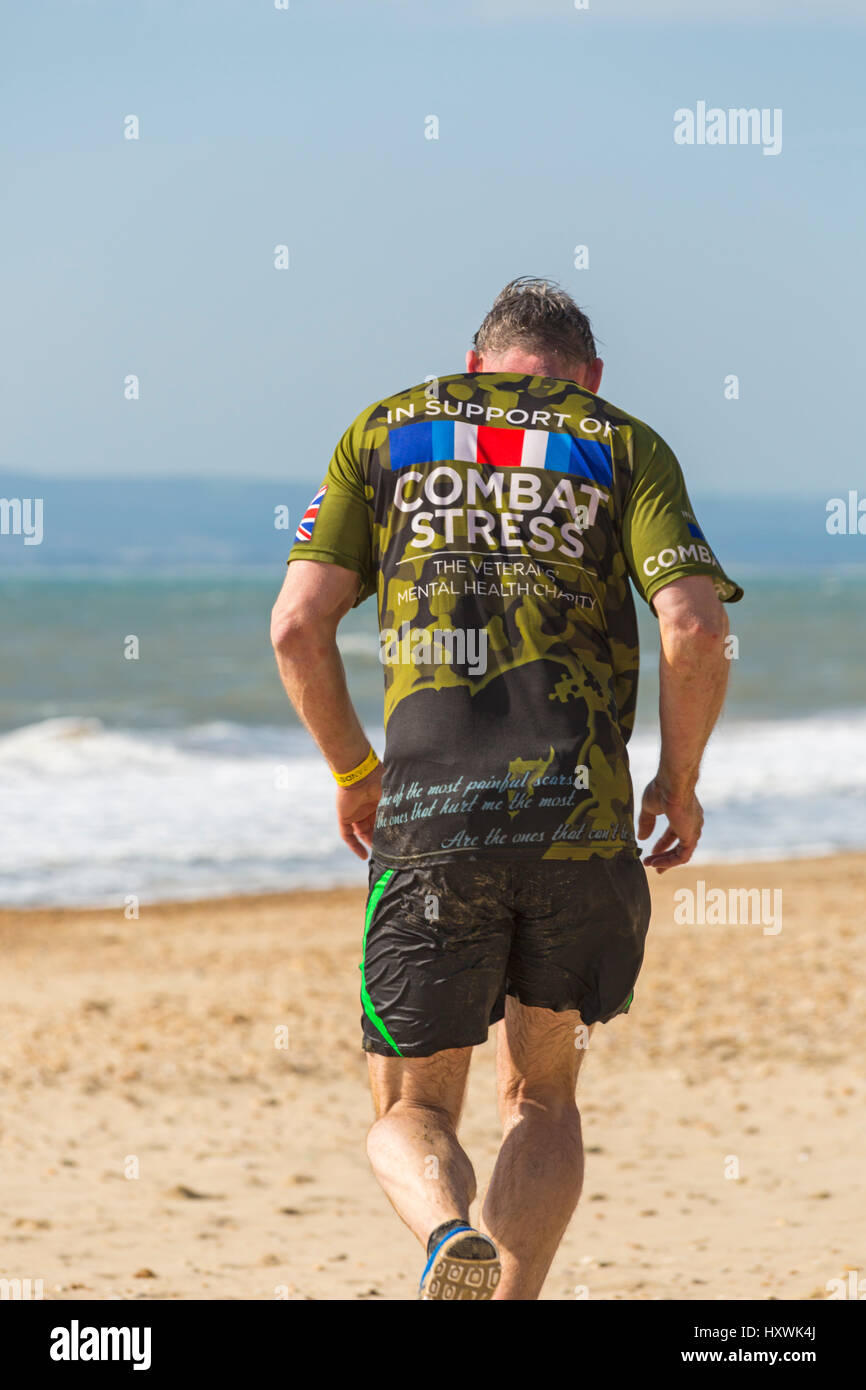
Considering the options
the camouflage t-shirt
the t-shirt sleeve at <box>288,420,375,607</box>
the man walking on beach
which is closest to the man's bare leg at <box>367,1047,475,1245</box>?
the man walking on beach

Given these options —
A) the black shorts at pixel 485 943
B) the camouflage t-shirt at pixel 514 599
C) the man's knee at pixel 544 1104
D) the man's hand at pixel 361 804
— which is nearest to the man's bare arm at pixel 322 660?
the man's hand at pixel 361 804

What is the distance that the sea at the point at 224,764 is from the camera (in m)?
11.3

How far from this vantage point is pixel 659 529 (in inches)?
106

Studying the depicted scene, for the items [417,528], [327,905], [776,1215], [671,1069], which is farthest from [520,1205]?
[327,905]

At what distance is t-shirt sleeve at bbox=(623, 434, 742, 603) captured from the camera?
8.82 feet

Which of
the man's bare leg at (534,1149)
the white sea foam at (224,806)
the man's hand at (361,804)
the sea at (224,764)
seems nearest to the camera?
the man's bare leg at (534,1149)

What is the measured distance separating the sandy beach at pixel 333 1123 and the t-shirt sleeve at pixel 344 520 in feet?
7.15

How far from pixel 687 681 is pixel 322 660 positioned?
2.25 ft

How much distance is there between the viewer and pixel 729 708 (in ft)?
75.1

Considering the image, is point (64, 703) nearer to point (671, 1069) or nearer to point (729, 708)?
point (729, 708)

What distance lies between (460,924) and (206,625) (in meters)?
36.3

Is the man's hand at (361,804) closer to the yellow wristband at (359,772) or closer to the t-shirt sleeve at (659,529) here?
the yellow wristband at (359,772)

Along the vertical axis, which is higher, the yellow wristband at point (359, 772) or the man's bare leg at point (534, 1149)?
the yellow wristband at point (359, 772)

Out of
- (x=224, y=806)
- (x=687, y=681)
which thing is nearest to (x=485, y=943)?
(x=687, y=681)
